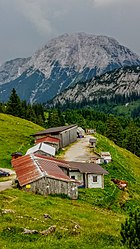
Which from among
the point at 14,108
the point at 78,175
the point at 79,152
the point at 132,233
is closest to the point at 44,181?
the point at 78,175

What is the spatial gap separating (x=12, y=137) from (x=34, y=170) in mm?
46033

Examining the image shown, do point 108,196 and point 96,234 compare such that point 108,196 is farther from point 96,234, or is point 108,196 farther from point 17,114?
point 17,114

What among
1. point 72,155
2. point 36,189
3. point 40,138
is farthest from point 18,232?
point 40,138

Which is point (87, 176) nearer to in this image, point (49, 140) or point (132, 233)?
point (49, 140)

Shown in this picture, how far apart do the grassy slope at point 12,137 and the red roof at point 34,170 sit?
42.4 ft

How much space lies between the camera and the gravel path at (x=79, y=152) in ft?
266

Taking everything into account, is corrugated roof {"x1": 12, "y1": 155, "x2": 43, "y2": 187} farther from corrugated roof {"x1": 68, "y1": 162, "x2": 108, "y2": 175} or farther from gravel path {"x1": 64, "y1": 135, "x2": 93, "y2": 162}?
gravel path {"x1": 64, "y1": 135, "x2": 93, "y2": 162}

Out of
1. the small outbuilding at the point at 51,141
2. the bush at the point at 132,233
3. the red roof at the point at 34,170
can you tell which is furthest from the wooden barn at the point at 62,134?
the bush at the point at 132,233

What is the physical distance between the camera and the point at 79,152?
8981 centimetres

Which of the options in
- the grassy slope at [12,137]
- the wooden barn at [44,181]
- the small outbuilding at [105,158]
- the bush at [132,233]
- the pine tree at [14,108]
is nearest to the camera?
the bush at [132,233]

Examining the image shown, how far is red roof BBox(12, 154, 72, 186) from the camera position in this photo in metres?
48.2

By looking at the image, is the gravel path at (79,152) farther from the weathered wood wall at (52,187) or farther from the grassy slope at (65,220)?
the weathered wood wall at (52,187)

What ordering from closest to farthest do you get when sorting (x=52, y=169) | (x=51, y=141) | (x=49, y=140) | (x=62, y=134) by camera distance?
(x=52, y=169) → (x=51, y=141) → (x=49, y=140) → (x=62, y=134)

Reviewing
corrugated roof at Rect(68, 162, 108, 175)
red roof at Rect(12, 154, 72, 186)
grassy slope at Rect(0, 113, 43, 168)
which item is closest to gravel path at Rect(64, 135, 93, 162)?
grassy slope at Rect(0, 113, 43, 168)
